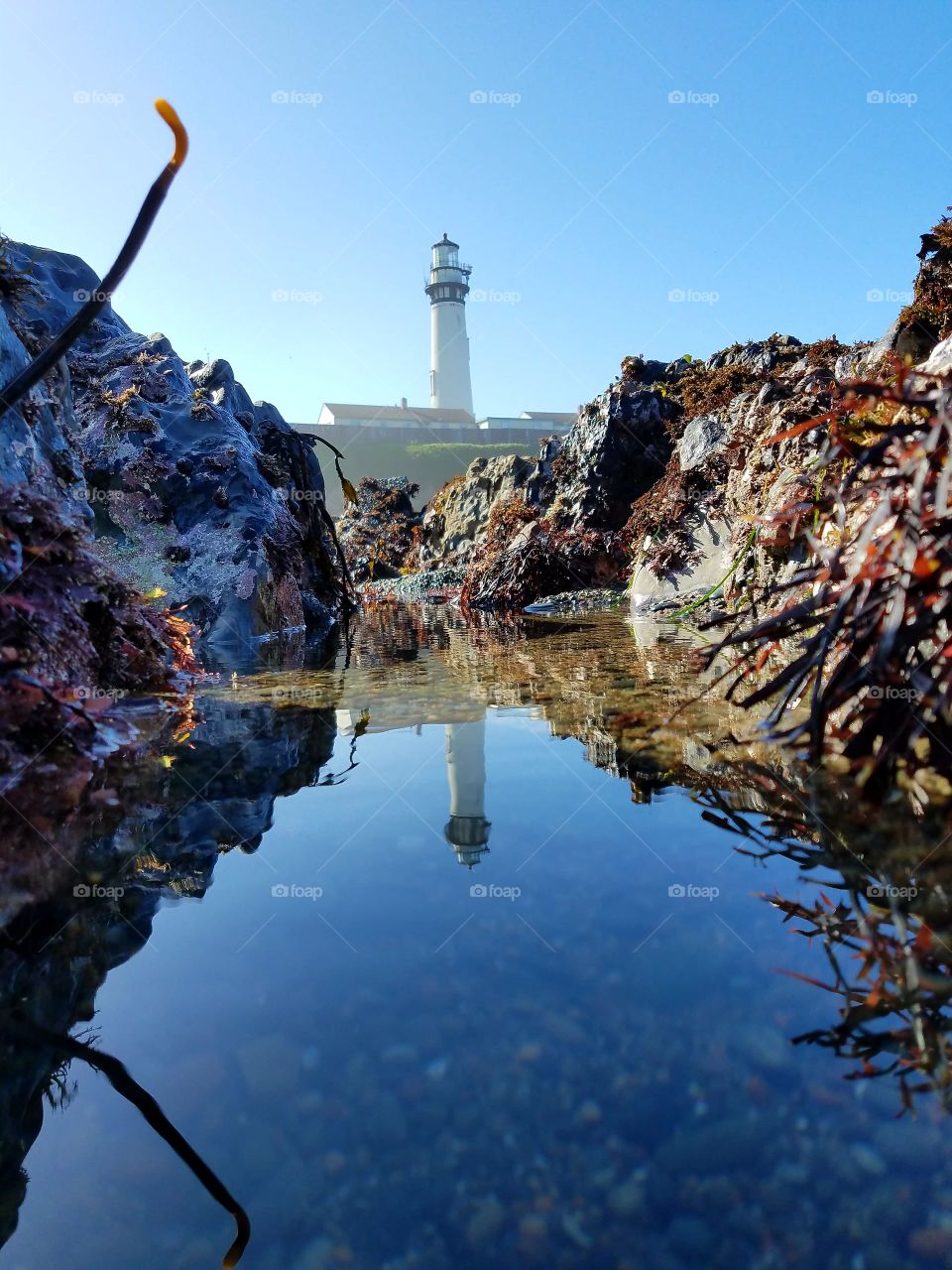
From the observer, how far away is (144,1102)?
4.73ft

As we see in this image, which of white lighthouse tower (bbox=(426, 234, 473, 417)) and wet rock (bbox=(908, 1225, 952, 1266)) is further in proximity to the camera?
white lighthouse tower (bbox=(426, 234, 473, 417))

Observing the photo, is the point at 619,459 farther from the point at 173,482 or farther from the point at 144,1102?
the point at 144,1102

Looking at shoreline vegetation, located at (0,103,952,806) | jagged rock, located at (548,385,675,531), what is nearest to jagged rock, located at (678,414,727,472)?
shoreline vegetation, located at (0,103,952,806)

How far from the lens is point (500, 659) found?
288 inches

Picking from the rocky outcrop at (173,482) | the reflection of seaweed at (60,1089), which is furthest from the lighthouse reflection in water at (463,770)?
the rocky outcrop at (173,482)

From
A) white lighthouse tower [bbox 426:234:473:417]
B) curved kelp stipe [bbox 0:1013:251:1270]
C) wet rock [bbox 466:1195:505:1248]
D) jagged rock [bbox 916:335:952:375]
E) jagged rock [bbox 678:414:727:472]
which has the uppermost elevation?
white lighthouse tower [bbox 426:234:473:417]

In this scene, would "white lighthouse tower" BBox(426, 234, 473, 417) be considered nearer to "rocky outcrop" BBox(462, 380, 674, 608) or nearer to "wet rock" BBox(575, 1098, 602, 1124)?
"rocky outcrop" BBox(462, 380, 674, 608)

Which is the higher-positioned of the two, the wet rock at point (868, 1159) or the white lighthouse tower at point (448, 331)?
the white lighthouse tower at point (448, 331)

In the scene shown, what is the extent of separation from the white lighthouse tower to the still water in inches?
3118

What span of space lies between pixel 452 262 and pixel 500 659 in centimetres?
8119

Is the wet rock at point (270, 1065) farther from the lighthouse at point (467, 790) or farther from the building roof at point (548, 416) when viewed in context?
the building roof at point (548, 416)

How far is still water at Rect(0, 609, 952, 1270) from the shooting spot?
45.4 inches

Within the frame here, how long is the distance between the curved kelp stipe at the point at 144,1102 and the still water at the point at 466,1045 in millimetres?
19

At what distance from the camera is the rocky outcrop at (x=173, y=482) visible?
32.3ft
